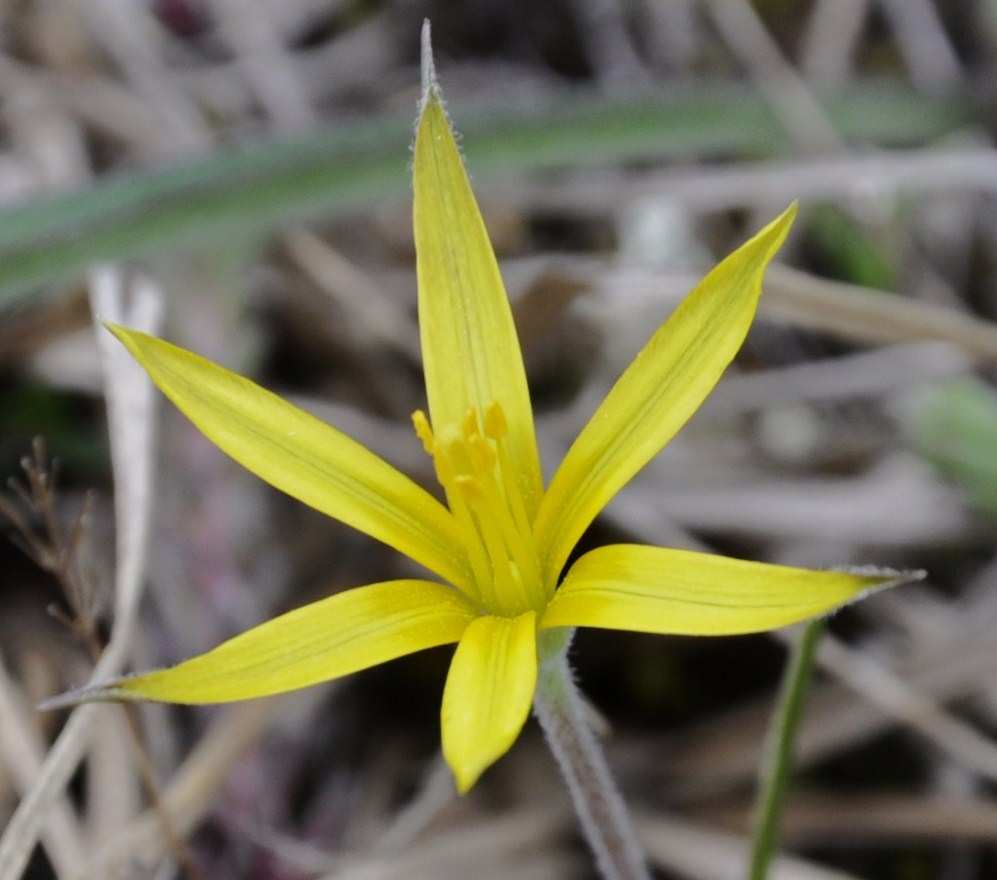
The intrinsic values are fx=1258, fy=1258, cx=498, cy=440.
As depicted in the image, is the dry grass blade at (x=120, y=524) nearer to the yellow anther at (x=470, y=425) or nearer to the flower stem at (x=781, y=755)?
the yellow anther at (x=470, y=425)

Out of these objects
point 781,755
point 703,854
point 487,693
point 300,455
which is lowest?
point 703,854

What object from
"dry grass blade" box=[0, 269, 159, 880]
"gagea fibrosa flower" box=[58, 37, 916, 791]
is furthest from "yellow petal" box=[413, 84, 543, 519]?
"dry grass blade" box=[0, 269, 159, 880]

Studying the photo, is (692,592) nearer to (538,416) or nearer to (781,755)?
(781,755)

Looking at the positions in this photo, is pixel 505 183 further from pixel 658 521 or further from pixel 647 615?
pixel 647 615

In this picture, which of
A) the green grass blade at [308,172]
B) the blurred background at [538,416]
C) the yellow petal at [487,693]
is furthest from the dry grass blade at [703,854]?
the green grass blade at [308,172]

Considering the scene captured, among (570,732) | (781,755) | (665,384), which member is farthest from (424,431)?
(781,755)

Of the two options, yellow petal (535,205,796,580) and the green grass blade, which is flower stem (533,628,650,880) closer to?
yellow petal (535,205,796,580)

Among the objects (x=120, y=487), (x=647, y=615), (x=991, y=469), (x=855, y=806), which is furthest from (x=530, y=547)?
(x=991, y=469)

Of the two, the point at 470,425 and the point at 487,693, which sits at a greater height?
the point at 470,425
